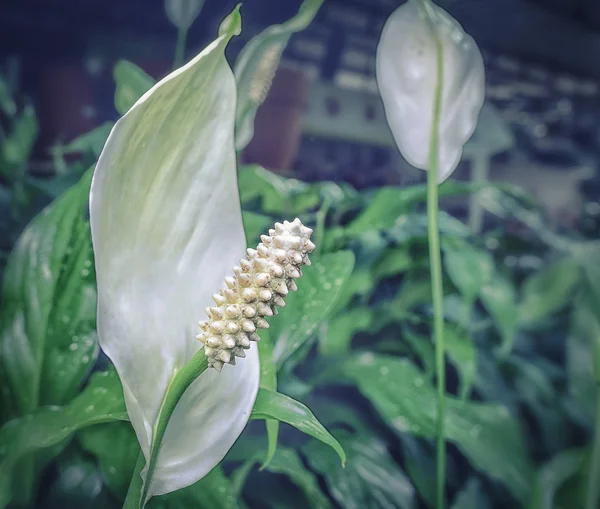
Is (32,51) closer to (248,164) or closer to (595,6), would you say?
(248,164)

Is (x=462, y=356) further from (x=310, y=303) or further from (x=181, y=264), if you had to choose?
(x=181, y=264)

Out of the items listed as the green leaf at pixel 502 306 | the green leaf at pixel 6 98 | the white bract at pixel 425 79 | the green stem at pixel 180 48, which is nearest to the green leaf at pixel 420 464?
the green leaf at pixel 502 306

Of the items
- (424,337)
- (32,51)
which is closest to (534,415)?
(424,337)

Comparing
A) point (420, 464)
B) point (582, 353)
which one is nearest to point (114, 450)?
point (420, 464)

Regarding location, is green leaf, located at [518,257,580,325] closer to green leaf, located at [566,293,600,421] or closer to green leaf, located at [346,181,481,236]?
green leaf, located at [566,293,600,421]

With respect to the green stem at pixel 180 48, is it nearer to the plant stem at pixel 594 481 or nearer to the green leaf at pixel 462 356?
the green leaf at pixel 462 356

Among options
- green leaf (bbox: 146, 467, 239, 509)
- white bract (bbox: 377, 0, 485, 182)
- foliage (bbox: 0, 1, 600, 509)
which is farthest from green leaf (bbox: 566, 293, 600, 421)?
green leaf (bbox: 146, 467, 239, 509)

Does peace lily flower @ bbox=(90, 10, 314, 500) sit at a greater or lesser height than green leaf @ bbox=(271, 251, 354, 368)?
greater
